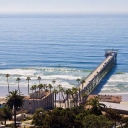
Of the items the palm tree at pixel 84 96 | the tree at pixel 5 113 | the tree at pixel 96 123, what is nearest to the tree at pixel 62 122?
the tree at pixel 96 123

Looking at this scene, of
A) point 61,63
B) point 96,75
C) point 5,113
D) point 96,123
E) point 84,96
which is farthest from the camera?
point 61,63

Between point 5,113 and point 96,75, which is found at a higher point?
point 96,75

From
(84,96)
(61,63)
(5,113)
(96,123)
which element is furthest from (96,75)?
(96,123)

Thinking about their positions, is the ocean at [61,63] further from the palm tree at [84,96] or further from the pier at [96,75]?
the palm tree at [84,96]

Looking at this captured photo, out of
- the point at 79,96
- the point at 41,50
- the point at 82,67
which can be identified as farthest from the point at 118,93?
the point at 41,50

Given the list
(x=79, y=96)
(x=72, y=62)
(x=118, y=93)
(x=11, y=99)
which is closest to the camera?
(x=11, y=99)

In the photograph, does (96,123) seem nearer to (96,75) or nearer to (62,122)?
(62,122)

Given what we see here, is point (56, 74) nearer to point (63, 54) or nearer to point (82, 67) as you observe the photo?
point (82, 67)

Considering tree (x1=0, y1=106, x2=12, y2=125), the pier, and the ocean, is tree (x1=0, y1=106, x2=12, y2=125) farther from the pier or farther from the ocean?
the ocean
